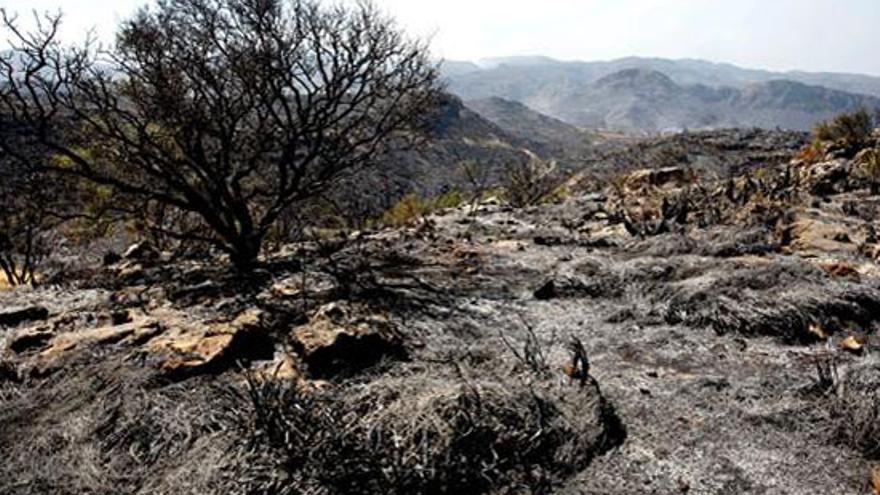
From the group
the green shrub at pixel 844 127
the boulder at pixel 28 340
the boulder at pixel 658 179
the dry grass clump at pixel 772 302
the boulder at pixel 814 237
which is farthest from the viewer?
the green shrub at pixel 844 127

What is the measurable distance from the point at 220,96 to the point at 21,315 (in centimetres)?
368

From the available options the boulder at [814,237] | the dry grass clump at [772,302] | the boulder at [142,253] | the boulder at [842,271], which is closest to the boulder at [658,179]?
the boulder at [814,237]

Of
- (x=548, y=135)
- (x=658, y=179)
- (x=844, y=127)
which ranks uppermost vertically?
(x=844, y=127)

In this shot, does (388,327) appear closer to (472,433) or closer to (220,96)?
(472,433)

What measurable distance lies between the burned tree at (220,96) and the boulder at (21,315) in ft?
7.34

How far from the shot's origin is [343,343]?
550cm

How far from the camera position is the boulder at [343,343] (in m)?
5.40

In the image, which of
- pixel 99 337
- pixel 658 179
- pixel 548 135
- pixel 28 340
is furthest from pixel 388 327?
pixel 548 135

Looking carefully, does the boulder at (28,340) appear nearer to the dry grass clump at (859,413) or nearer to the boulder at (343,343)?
the boulder at (343,343)

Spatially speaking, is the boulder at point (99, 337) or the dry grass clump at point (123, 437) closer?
the dry grass clump at point (123, 437)

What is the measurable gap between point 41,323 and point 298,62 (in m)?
4.94

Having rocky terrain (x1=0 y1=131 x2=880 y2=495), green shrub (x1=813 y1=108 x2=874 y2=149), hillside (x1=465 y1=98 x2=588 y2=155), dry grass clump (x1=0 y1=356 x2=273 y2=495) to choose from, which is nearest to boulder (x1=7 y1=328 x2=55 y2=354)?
rocky terrain (x1=0 y1=131 x2=880 y2=495)

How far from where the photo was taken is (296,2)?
9.96 meters

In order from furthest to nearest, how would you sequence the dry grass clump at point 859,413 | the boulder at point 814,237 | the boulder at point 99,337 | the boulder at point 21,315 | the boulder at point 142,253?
the boulder at point 142,253 → the boulder at point 814,237 → the boulder at point 21,315 → the boulder at point 99,337 → the dry grass clump at point 859,413
